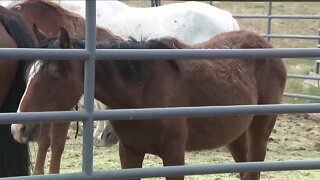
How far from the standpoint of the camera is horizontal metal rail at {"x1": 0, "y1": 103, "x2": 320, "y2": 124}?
7.91 ft

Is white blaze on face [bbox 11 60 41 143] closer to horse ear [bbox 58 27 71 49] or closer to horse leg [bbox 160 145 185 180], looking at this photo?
horse ear [bbox 58 27 71 49]

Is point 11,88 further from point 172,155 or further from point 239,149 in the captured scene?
point 239,149

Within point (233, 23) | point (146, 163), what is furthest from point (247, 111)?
point (233, 23)

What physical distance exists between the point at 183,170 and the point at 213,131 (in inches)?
51.3

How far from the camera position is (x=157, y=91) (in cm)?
363

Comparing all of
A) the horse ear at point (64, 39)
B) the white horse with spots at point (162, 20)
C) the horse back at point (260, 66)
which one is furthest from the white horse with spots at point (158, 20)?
the horse ear at point (64, 39)

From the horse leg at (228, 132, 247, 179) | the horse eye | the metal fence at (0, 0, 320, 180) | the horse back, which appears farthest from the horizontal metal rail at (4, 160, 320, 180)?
the horse leg at (228, 132, 247, 179)

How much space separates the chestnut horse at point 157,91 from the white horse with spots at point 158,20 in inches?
101

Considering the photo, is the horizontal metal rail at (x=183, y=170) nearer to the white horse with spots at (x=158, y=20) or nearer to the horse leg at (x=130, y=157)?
the horse leg at (x=130, y=157)

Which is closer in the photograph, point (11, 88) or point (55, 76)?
point (55, 76)

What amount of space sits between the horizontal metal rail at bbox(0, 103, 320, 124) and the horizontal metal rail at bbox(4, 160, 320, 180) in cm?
24

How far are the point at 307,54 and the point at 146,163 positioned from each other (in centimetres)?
320

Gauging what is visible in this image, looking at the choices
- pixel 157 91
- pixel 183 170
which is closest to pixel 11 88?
pixel 157 91

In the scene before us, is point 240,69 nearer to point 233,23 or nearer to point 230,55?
point 230,55
